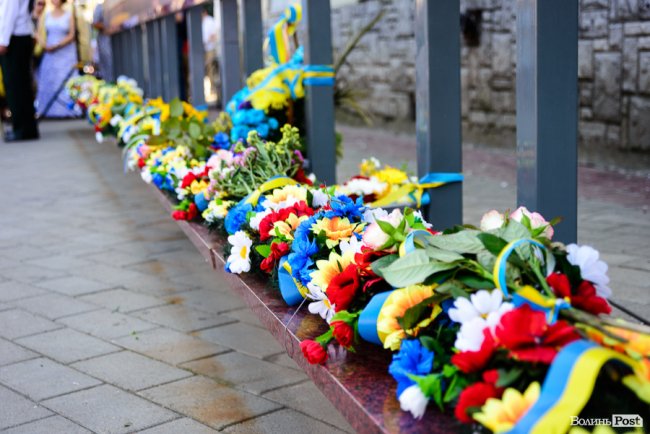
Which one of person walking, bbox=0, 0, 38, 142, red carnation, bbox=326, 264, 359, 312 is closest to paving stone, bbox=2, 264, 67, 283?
red carnation, bbox=326, 264, 359, 312

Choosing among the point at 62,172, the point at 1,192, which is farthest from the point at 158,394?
the point at 62,172

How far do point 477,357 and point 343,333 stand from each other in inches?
20.5

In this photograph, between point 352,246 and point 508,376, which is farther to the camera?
point 352,246

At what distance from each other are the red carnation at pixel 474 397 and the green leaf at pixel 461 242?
39 centimetres

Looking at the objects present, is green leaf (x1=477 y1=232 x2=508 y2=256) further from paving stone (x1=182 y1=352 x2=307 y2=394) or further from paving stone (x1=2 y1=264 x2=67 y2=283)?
paving stone (x1=2 y1=264 x2=67 y2=283)

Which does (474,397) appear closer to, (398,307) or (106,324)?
(398,307)

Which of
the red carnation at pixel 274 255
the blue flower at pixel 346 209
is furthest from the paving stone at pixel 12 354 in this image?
the blue flower at pixel 346 209

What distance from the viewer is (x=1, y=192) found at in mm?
7809

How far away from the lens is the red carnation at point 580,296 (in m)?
1.55

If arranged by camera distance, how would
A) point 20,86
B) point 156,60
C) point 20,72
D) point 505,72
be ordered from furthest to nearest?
point 20,86, point 20,72, point 156,60, point 505,72

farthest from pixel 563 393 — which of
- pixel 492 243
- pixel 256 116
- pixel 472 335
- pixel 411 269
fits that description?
pixel 256 116

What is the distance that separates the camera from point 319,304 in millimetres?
2193

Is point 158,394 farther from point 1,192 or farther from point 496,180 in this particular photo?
point 1,192

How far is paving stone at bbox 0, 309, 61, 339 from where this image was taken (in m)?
3.78
